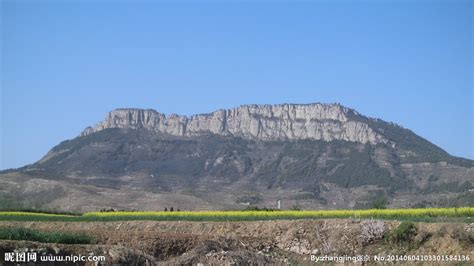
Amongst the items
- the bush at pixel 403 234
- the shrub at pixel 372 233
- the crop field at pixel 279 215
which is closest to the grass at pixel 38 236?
the shrub at pixel 372 233

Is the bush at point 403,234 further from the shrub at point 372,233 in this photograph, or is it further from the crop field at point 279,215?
the crop field at point 279,215

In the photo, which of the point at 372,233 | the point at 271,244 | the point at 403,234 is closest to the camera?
the point at 403,234

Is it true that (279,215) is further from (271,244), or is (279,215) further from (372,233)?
(372,233)

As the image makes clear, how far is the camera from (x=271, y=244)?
29.9 m

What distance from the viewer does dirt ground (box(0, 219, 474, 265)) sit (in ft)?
66.4

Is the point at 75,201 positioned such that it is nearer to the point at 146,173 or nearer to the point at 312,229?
the point at 312,229

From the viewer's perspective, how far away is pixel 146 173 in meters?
199

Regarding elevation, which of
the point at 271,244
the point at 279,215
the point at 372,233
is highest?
the point at 279,215

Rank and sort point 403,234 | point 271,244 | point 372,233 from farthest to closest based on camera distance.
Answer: point 271,244, point 372,233, point 403,234

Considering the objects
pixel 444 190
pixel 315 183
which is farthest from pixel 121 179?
pixel 444 190

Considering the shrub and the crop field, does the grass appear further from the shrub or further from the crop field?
the crop field

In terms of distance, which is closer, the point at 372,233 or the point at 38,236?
the point at 38,236

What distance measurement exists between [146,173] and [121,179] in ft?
37.7

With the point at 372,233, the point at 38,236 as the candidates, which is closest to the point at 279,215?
the point at 372,233
